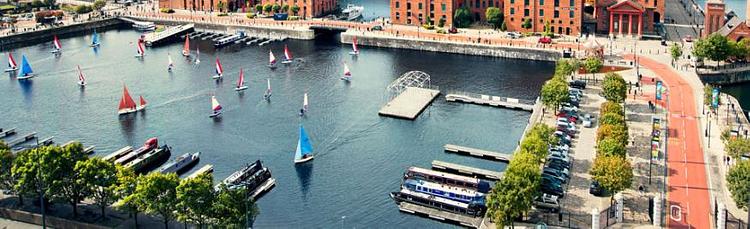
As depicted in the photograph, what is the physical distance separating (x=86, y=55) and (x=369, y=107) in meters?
52.6

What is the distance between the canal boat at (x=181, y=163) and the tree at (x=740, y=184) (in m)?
43.3

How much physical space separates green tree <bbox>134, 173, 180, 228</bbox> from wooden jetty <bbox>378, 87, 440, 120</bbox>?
115 ft

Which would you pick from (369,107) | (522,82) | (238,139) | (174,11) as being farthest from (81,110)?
(174,11)

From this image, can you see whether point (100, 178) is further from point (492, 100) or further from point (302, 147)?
point (492, 100)

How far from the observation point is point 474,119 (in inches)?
3337

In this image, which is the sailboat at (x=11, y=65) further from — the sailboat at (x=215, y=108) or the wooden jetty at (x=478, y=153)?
the wooden jetty at (x=478, y=153)

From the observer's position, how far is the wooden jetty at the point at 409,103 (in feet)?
281

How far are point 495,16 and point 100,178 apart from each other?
3082 inches

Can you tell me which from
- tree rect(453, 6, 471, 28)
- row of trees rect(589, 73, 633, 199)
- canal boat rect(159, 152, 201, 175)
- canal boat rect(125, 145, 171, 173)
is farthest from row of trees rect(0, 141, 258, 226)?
tree rect(453, 6, 471, 28)

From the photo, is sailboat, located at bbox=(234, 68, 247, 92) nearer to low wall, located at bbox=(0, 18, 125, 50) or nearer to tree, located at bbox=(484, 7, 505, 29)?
tree, located at bbox=(484, 7, 505, 29)

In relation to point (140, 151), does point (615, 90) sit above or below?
above

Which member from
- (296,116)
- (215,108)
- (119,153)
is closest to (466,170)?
(296,116)

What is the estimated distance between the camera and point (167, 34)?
133 m

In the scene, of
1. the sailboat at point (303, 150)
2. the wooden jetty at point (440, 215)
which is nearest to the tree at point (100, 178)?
the sailboat at point (303, 150)
